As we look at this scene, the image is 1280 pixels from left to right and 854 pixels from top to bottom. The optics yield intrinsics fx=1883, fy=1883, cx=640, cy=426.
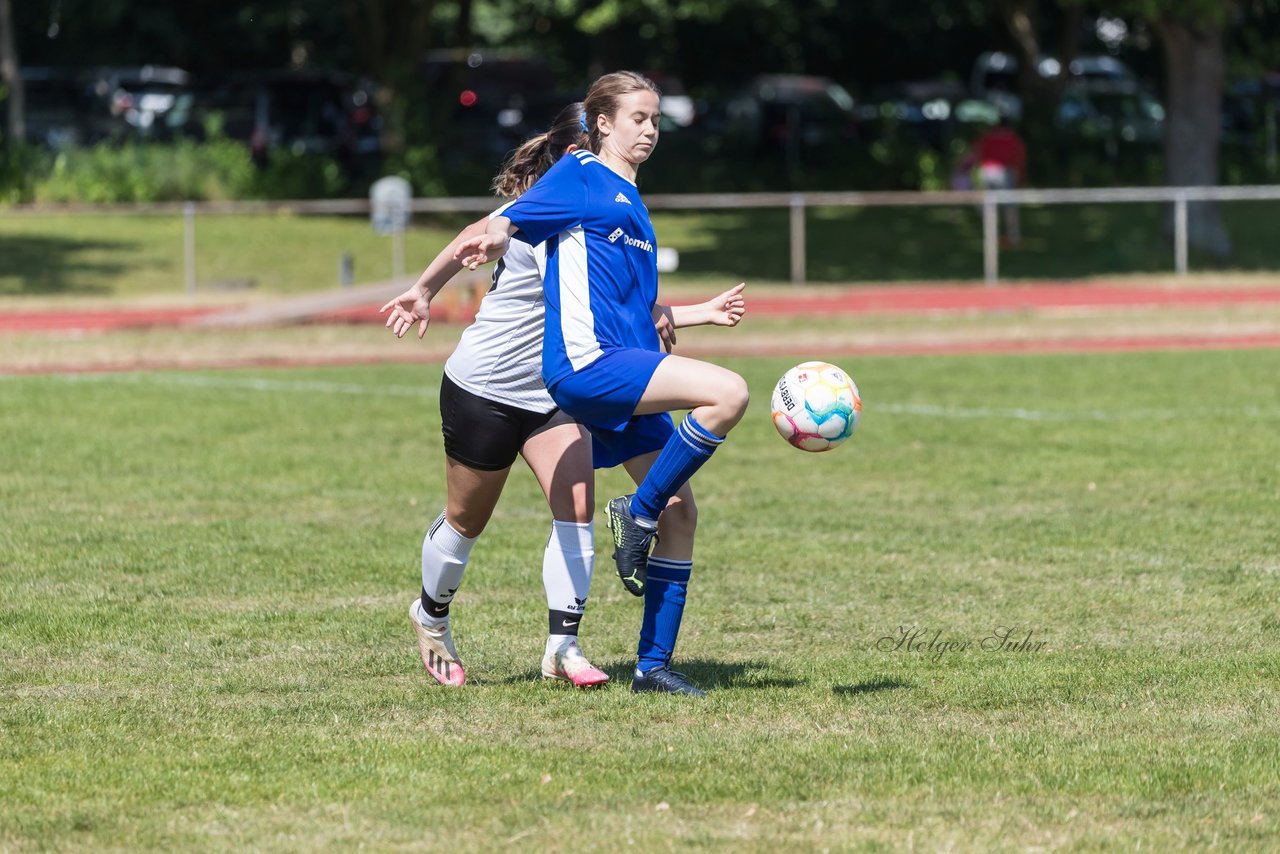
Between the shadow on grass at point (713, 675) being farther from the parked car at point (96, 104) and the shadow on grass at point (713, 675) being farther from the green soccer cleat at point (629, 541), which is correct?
the parked car at point (96, 104)

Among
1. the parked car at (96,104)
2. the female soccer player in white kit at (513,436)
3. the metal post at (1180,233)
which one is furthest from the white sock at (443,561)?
the parked car at (96,104)

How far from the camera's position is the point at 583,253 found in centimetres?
616

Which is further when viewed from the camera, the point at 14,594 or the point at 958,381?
the point at 958,381

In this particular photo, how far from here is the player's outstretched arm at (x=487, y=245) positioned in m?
5.93

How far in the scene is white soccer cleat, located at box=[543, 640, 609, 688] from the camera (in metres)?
6.60

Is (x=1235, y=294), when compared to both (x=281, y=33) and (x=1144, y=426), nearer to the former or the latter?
(x=1144, y=426)

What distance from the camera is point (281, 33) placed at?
1943 inches

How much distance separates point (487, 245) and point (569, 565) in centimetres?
126

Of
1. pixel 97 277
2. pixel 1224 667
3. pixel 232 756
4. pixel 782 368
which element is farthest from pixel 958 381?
pixel 97 277

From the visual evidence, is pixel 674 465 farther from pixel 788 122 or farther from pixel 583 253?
pixel 788 122

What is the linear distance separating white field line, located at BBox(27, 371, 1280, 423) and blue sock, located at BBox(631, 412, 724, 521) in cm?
887

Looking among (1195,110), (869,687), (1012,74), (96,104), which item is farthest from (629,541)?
(1012,74)

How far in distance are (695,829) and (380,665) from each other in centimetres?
245

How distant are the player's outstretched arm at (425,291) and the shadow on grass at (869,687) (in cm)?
194
